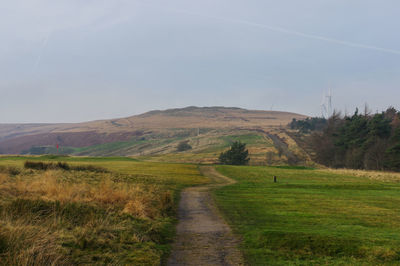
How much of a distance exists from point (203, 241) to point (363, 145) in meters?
81.4

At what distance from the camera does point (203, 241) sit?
13.7 m

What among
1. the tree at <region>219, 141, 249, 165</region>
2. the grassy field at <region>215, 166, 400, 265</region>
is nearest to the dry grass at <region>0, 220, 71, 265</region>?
the grassy field at <region>215, 166, 400, 265</region>

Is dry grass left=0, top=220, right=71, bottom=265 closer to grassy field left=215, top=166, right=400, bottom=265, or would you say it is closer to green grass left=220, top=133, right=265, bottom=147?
grassy field left=215, top=166, right=400, bottom=265

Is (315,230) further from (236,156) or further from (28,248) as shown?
(236,156)

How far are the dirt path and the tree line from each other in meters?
65.7

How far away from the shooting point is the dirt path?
1130cm

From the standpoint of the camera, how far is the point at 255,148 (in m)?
137

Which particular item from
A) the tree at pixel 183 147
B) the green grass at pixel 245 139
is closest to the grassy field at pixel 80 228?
the green grass at pixel 245 139

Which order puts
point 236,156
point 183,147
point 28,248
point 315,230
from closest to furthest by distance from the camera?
point 28,248 < point 315,230 < point 236,156 < point 183,147

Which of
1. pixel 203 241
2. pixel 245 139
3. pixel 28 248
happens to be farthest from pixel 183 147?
pixel 28 248

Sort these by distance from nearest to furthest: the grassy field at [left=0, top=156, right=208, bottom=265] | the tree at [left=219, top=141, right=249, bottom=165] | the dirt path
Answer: the grassy field at [left=0, top=156, right=208, bottom=265], the dirt path, the tree at [left=219, top=141, right=249, bottom=165]

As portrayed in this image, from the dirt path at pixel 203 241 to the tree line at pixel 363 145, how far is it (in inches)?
2588

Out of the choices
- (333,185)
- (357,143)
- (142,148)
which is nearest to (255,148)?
(357,143)

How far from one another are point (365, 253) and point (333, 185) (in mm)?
30523
